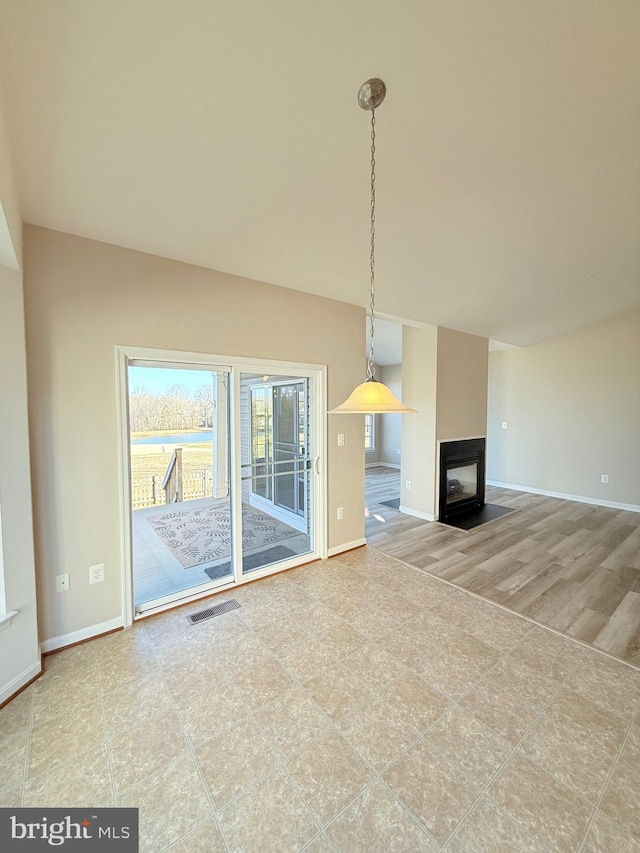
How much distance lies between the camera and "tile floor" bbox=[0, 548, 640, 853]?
129 cm

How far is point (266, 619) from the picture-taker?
257cm

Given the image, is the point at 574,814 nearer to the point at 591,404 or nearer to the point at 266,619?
the point at 266,619

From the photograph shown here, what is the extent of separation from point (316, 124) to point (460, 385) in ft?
13.4

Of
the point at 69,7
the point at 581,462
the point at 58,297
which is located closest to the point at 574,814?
the point at 69,7

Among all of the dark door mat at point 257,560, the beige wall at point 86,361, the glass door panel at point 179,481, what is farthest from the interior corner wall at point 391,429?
the beige wall at point 86,361

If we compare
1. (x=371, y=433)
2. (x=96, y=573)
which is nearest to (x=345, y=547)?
(x=96, y=573)

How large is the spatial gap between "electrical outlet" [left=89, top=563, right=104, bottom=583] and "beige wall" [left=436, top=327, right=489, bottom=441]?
4.05 metres

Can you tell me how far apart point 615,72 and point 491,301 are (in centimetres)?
262

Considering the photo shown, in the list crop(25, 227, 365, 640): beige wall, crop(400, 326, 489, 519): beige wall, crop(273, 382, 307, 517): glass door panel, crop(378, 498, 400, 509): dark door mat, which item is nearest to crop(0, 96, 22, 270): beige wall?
crop(25, 227, 365, 640): beige wall

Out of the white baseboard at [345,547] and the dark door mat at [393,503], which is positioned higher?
the white baseboard at [345,547]

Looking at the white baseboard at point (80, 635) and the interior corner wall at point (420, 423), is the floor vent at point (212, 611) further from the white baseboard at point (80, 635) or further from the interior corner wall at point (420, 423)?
the interior corner wall at point (420, 423)

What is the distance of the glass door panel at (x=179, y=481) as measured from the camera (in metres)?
3.38

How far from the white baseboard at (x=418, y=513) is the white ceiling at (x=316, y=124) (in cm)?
343

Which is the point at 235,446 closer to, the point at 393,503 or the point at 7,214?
the point at 7,214
